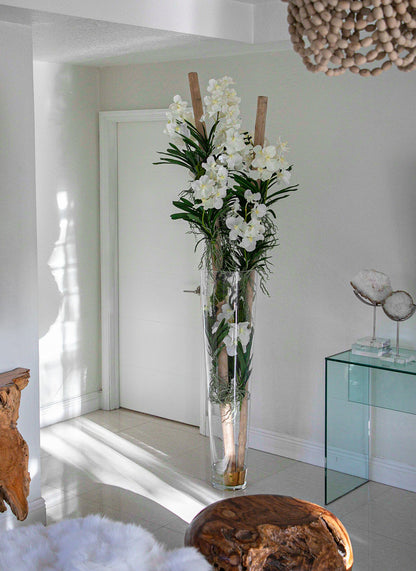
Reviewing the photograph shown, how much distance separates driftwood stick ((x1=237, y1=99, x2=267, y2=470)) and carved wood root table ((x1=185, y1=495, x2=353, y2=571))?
4.71 feet

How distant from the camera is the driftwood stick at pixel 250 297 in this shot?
3.61 metres

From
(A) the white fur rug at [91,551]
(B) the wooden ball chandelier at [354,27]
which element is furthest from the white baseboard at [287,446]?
(B) the wooden ball chandelier at [354,27]

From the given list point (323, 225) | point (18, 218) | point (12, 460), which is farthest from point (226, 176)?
point (12, 460)

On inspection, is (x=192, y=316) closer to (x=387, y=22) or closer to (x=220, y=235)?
(x=220, y=235)

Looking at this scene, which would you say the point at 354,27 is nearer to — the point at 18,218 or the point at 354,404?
the point at 18,218

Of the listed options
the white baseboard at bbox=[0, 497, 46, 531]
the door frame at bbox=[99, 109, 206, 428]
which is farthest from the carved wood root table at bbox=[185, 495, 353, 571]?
the door frame at bbox=[99, 109, 206, 428]

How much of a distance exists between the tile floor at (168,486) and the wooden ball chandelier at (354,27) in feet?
7.99

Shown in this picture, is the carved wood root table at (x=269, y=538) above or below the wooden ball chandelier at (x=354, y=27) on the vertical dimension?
below

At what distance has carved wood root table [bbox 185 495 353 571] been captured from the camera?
7.00 feet

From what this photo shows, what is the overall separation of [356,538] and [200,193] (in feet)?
5.87

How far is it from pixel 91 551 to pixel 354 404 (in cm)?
229

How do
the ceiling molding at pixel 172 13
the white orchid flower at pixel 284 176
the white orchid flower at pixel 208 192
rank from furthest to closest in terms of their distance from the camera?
the white orchid flower at pixel 284 176
the white orchid flower at pixel 208 192
the ceiling molding at pixel 172 13

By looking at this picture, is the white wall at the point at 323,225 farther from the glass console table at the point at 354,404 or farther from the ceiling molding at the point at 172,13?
the ceiling molding at the point at 172,13

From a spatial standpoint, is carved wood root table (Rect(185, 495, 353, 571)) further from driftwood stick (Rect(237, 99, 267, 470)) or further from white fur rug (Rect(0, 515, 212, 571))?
driftwood stick (Rect(237, 99, 267, 470))
